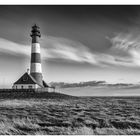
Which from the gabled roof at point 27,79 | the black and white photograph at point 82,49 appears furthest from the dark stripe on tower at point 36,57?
the gabled roof at point 27,79

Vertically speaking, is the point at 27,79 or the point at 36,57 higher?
the point at 36,57

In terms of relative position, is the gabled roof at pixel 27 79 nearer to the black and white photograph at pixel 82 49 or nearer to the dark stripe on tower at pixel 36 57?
the dark stripe on tower at pixel 36 57

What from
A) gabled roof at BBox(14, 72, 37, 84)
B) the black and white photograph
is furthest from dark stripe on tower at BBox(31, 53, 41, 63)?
gabled roof at BBox(14, 72, 37, 84)

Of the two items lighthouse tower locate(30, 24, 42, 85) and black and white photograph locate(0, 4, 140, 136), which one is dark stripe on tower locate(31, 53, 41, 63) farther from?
black and white photograph locate(0, 4, 140, 136)

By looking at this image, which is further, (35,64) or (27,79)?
(27,79)

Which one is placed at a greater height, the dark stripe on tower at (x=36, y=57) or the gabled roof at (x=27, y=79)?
the dark stripe on tower at (x=36, y=57)

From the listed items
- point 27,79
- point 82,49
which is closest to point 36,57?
point 27,79

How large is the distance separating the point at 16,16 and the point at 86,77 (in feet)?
12.0

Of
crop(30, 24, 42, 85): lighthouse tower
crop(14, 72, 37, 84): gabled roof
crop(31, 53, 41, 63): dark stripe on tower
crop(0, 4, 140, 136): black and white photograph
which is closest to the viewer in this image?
crop(0, 4, 140, 136): black and white photograph

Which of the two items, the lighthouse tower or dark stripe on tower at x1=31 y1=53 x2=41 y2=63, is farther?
the lighthouse tower

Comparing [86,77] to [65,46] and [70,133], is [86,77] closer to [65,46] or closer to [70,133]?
[65,46]

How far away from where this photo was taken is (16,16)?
7266 mm

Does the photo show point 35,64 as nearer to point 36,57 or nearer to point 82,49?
point 36,57

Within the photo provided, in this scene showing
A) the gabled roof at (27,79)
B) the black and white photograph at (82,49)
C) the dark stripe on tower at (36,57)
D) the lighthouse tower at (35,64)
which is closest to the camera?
the black and white photograph at (82,49)
